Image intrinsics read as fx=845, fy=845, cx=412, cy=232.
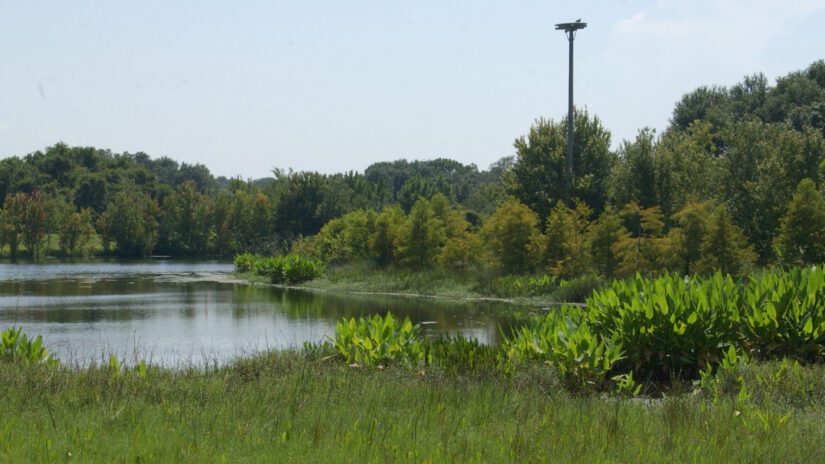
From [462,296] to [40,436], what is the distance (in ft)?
81.1

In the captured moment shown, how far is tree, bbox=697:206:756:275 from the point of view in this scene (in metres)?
25.6

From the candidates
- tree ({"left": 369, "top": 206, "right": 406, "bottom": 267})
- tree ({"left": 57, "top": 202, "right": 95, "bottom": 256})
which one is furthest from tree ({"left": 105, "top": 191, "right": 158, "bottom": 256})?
tree ({"left": 369, "top": 206, "right": 406, "bottom": 267})

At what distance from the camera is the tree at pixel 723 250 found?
25.6 metres

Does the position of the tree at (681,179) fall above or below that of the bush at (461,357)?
above

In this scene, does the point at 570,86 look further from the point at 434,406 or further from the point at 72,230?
the point at 72,230

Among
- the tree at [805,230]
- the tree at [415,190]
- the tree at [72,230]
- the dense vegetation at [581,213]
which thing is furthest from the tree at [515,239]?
the tree at [415,190]

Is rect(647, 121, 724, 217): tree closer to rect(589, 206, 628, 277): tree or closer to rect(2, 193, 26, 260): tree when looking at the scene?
rect(589, 206, 628, 277): tree

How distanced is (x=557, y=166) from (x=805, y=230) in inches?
710

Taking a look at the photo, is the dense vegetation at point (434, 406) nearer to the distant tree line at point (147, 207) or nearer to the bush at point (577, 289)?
the bush at point (577, 289)

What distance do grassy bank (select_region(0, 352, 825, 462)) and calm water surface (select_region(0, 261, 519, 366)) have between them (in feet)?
12.8

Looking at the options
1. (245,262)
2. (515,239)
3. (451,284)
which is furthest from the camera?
(245,262)

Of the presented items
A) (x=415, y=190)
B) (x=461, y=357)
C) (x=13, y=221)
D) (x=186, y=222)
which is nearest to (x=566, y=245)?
(x=461, y=357)

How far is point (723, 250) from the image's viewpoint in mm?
25797

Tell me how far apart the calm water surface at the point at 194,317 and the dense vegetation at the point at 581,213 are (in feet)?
17.6
